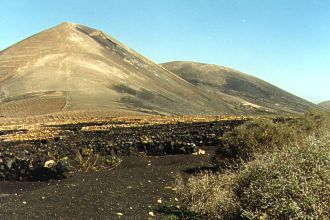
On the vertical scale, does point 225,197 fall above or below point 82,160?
above

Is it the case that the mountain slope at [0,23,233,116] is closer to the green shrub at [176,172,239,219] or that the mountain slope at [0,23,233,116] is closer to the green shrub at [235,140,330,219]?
the green shrub at [176,172,239,219]

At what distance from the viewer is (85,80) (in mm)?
132375

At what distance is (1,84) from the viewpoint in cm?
13212

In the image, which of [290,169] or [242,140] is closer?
[290,169]

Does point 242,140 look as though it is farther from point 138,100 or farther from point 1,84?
point 1,84

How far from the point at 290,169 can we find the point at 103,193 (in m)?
8.55

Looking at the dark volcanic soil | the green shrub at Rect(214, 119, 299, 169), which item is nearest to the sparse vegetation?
the dark volcanic soil

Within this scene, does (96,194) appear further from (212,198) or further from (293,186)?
(293,186)

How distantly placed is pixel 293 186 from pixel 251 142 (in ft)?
33.6

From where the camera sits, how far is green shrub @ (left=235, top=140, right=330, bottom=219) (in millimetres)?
7637

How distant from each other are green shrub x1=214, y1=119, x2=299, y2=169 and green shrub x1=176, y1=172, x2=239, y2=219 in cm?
381

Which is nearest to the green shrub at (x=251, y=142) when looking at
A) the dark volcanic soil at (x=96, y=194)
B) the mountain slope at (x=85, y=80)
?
the dark volcanic soil at (x=96, y=194)

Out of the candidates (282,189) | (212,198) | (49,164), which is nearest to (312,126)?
(49,164)

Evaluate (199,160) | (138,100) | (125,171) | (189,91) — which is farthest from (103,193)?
(189,91)
